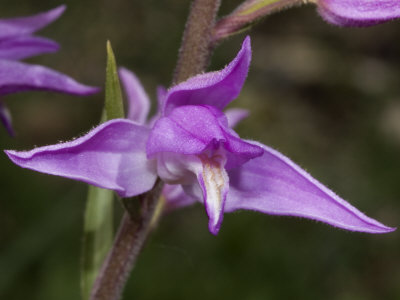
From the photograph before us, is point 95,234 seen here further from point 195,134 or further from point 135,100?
point 195,134

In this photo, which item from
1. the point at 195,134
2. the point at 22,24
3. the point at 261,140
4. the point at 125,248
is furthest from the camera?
the point at 261,140

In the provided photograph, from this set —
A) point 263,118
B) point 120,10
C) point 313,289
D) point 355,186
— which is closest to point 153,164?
point 313,289

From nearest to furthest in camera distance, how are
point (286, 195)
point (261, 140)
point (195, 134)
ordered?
point (195, 134) → point (286, 195) → point (261, 140)

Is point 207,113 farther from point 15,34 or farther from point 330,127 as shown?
point 330,127

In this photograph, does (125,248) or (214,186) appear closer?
(214,186)

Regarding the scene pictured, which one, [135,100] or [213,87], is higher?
[213,87]

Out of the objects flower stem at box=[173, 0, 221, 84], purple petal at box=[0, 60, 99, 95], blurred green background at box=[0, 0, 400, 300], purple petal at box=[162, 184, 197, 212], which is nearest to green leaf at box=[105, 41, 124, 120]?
flower stem at box=[173, 0, 221, 84]

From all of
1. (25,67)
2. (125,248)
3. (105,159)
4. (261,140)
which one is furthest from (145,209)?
(261,140)

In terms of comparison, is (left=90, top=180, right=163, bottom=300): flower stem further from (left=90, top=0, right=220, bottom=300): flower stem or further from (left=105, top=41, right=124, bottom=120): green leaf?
(left=105, top=41, right=124, bottom=120): green leaf
